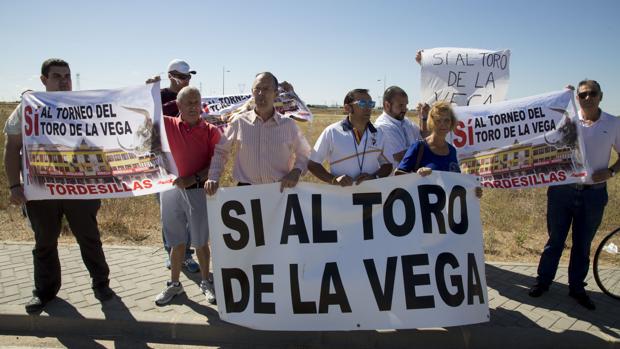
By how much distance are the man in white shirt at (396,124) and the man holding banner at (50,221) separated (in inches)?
119

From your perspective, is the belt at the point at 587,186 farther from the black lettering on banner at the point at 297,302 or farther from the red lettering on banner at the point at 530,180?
the black lettering on banner at the point at 297,302

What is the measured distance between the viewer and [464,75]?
17.7ft

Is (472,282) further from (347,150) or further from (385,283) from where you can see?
(347,150)

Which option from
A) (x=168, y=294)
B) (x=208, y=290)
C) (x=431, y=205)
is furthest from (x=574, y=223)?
(x=168, y=294)

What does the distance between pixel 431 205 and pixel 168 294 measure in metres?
2.71

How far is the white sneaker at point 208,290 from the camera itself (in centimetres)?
406

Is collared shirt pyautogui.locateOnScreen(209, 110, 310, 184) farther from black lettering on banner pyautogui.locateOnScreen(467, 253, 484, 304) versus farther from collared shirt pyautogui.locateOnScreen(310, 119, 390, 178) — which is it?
black lettering on banner pyautogui.locateOnScreen(467, 253, 484, 304)

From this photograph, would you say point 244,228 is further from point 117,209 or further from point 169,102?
point 117,209

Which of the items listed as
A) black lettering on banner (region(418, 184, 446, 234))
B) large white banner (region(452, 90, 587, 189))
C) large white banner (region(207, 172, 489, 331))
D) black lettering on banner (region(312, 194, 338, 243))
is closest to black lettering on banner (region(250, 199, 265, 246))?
large white banner (region(207, 172, 489, 331))

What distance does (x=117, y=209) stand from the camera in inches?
296

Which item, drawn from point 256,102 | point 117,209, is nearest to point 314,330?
point 256,102

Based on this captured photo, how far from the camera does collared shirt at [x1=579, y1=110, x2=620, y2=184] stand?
153 inches

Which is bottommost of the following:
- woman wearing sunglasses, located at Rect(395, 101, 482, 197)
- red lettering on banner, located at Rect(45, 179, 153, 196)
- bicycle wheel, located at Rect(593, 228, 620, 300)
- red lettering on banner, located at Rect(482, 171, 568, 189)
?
bicycle wheel, located at Rect(593, 228, 620, 300)

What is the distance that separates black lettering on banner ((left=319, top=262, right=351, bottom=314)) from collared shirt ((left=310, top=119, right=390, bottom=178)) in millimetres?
912
